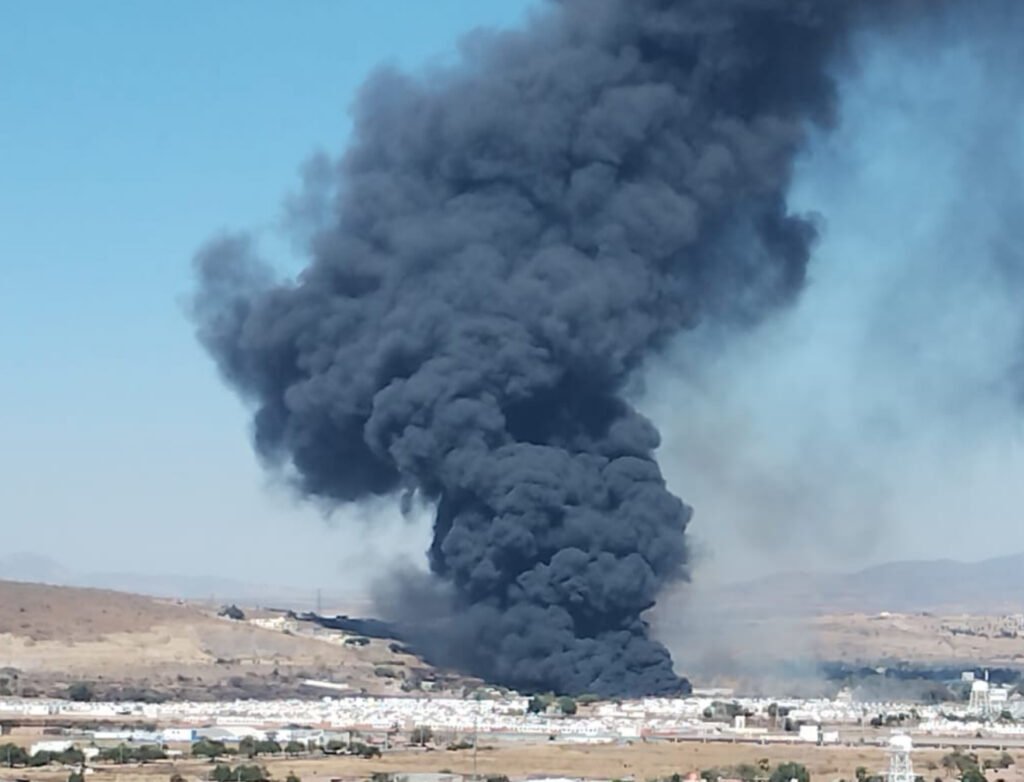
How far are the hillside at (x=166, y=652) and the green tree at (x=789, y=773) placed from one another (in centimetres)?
2524

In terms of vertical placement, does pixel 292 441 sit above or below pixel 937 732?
above

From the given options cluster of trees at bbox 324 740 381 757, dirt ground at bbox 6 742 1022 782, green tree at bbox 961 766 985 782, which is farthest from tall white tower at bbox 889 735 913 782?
cluster of trees at bbox 324 740 381 757

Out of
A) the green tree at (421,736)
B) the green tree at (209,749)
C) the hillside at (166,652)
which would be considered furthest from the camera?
the hillside at (166,652)

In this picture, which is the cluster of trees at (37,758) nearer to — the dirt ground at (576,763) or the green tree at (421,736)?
the dirt ground at (576,763)

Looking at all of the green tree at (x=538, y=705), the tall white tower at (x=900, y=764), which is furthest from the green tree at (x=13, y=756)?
the tall white tower at (x=900, y=764)

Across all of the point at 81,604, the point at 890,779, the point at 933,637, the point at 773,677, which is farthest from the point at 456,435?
the point at 933,637

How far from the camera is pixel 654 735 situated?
5622cm

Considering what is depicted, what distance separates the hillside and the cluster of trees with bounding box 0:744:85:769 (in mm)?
19837

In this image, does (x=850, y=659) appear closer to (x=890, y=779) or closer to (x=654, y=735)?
(x=654, y=735)

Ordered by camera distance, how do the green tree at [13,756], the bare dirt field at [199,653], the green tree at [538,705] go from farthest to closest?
the bare dirt field at [199,653] → the green tree at [538,705] → the green tree at [13,756]

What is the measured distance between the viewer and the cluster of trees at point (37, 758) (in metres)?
46.9

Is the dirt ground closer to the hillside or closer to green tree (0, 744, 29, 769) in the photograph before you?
green tree (0, 744, 29, 769)

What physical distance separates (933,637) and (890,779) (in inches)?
3586

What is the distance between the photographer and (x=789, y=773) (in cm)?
4481
